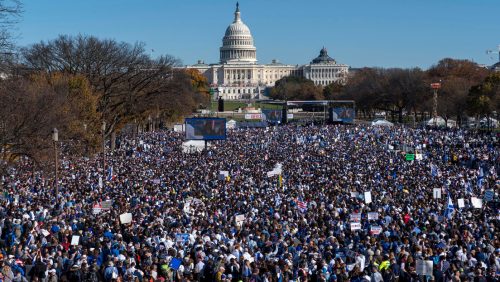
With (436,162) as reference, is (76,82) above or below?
above

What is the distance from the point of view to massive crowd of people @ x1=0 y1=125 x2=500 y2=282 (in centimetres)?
1564

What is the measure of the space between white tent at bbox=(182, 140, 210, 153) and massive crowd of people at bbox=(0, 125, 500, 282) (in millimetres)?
8339

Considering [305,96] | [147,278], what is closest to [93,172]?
[147,278]

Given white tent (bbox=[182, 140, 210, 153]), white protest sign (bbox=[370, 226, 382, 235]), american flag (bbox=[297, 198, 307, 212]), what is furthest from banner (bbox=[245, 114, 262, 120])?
white protest sign (bbox=[370, 226, 382, 235])

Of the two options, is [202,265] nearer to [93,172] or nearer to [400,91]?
[93,172]

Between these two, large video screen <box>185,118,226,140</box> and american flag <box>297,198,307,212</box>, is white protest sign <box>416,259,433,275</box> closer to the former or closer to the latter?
american flag <box>297,198,307,212</box>

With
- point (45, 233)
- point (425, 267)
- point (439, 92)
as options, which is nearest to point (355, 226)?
point (425, 267)

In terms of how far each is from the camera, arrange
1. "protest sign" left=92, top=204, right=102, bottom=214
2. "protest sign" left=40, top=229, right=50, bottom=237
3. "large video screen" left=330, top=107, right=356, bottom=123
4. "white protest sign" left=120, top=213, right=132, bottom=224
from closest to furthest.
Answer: "protest sign" left=40, top=229, right=50, bottom=237, "white protest sign" left=120, top=213, right=132, bottom=224, "protest sign" left=92, top=204, right=102, bottom=214, "large video screen" left=330, top=107, right=356, bottom=123

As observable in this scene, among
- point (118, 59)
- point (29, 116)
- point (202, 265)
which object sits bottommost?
point (202, 265)

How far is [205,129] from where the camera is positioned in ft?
162

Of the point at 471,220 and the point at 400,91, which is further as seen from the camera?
the point at 400,91

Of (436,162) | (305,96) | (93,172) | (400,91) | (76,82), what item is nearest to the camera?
(93,172)

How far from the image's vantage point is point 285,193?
27875 millimetres

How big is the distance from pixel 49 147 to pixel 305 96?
406 feet
